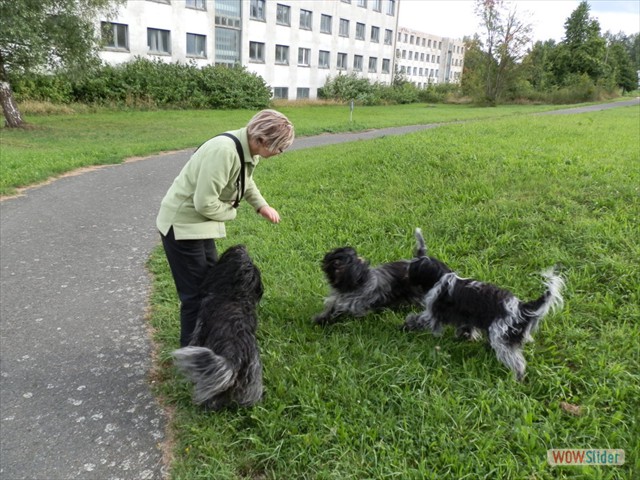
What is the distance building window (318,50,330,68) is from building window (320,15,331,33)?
1855 mm

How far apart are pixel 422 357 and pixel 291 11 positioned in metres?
39.6

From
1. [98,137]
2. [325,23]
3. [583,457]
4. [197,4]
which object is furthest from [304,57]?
[583,457]

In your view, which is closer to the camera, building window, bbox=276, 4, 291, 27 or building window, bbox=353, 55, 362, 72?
building window, bbox=276, 4, 291, 27

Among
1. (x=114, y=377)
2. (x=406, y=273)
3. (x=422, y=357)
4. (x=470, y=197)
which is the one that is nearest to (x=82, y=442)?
(x=114, y=377)

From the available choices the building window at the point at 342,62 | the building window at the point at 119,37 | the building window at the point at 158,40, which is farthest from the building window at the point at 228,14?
the building window at the point at 342,62

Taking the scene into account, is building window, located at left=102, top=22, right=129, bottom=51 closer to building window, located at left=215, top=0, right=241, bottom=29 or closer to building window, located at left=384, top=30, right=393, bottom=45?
building window, located at left=215, top=0, right=241, bottom=29

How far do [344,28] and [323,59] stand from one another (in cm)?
476

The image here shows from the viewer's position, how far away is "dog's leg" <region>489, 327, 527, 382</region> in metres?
3.32

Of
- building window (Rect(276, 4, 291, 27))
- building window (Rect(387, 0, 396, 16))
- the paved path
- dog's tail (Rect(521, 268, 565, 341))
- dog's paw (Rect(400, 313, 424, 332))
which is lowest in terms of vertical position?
the paved path

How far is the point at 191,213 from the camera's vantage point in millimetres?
3193

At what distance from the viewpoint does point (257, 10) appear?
115 feet

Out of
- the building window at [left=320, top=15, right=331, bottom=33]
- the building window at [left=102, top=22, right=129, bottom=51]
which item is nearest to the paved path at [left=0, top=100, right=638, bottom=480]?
the building window at [left=102, top=22, right=129, bottom=51]

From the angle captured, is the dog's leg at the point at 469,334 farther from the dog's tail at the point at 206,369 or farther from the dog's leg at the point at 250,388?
the dog's tail at the point at 206,369

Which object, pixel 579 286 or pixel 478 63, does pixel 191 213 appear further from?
pixel 478 63
